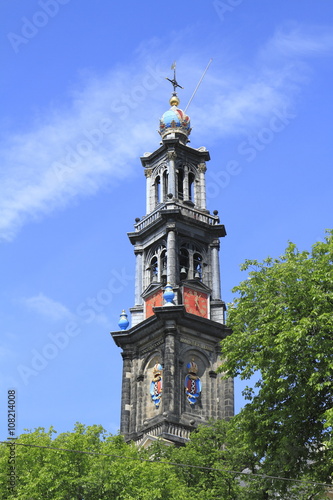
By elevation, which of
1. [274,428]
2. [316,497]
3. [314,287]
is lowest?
[316,497]

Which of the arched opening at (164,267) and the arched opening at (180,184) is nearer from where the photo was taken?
the arched opening at (164,267)

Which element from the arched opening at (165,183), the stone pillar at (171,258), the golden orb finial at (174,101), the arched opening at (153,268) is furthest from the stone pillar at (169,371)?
the golden orb finial at (174,101)

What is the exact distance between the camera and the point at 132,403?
64.4 metres

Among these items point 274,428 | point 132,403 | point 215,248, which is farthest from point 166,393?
point 274,428

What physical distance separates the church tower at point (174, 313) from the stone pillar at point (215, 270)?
7 centimetres

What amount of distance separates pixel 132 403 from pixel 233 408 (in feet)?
22.9

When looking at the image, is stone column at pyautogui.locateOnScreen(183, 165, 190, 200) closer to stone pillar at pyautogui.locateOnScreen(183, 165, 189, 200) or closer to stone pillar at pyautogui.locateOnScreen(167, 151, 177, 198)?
stone pillar at pyautogui.locateOnScreen(183, 165, 189, 200)

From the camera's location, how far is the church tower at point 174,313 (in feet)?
205

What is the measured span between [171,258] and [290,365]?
34.8 m

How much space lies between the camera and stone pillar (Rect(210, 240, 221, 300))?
68.4 metres

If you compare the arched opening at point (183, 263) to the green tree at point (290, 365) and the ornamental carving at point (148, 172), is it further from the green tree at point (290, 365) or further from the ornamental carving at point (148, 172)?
the green tree at point (290, 365)

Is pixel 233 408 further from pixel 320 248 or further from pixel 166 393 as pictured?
pixel 320 248

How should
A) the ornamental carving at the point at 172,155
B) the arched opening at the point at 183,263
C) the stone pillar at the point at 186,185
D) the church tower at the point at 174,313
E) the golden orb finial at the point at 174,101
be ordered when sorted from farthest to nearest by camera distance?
the golden orb finial at the point at 174,101
the ornamental carving at the point at 172,155
the stone pillar at the point at 186,185
the arched opening at the point at 183,263
the church tower at the point at 174,313

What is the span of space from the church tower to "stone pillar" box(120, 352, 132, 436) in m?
0.07
